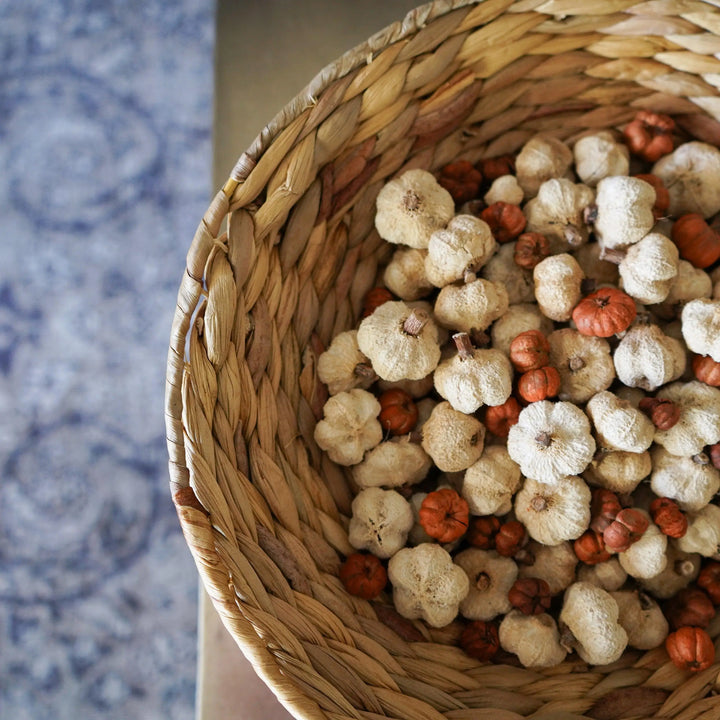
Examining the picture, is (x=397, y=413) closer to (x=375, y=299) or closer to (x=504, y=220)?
(x=375, y=299)

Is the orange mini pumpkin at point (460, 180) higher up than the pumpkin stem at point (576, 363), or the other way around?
the orange mini pumpkin at point (460, 180)

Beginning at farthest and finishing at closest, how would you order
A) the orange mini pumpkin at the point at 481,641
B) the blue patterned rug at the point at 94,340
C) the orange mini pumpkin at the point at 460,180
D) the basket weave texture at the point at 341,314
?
the blue patterned rug at the point at 94,340, the orange mini pumpkin at the point at 460,180, the orange mini pumpkin at the point at 481,641, the basket weave texture at the point at 341,314

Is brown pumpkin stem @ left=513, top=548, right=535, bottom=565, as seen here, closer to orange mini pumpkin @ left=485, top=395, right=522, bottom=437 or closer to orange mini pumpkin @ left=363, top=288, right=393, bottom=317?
orange mini pumpkin @ left=485, top=395, right=522, bottom=437

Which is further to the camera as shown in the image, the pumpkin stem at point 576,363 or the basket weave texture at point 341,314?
the pumpkin stem at point 576,363

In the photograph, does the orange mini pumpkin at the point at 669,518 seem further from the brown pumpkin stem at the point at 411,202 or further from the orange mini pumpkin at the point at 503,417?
the brown pumpkin stem at the point at 411,202

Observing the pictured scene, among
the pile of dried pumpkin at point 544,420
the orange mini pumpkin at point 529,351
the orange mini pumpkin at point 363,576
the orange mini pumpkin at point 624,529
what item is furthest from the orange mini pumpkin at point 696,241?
the orange mini pumpkin at point 363,576

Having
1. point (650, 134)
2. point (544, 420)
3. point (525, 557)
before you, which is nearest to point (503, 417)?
point (544, 420)

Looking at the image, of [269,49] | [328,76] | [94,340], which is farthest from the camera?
[94,340]

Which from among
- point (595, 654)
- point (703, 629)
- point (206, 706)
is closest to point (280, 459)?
point (206, 706)
